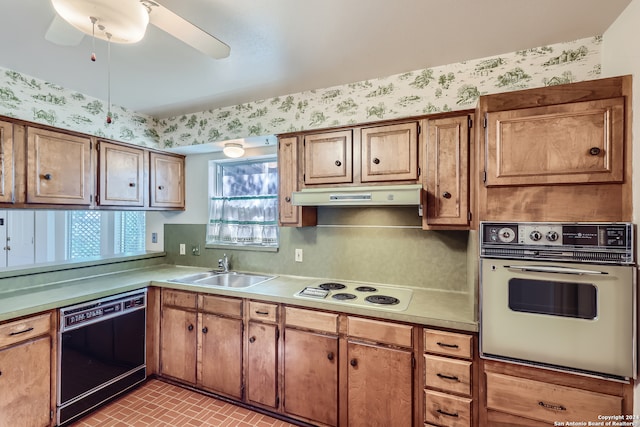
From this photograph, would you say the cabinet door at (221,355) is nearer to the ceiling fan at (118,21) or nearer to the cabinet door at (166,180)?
the cabinet door at (166,180)

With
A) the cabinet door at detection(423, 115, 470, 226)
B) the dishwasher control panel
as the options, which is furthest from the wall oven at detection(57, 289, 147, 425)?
the cabinet door at detection(423, 115, 470, 226)

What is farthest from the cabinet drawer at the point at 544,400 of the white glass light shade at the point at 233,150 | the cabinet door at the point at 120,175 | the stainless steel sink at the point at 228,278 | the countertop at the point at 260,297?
the cabinet door at the point at 120,175

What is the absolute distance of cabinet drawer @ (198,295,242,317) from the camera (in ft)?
7.48

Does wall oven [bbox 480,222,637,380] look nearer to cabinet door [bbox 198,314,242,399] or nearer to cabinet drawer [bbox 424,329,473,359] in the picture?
cabinet drawer [bbox 424,329,473,359]

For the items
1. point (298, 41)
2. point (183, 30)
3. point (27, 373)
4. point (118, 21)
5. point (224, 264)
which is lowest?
point (27, 373)

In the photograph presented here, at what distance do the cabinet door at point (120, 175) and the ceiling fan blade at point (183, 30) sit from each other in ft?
5.73

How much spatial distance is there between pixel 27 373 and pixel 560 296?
121 inches

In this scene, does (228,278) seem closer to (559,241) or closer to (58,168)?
(58,168)

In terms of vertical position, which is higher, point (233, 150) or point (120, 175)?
point (233, 150)

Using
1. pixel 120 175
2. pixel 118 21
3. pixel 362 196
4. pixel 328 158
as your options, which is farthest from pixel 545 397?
pixel 120 175

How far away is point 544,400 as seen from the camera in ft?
4.75

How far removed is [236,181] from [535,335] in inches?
108

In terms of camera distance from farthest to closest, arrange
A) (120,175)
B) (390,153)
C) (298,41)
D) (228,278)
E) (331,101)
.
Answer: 1. (228,278)
2. (120,175)
3. (331,101)
4. (390,153)
5. (298,41)

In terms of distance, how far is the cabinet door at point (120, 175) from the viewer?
2547 millimetres
